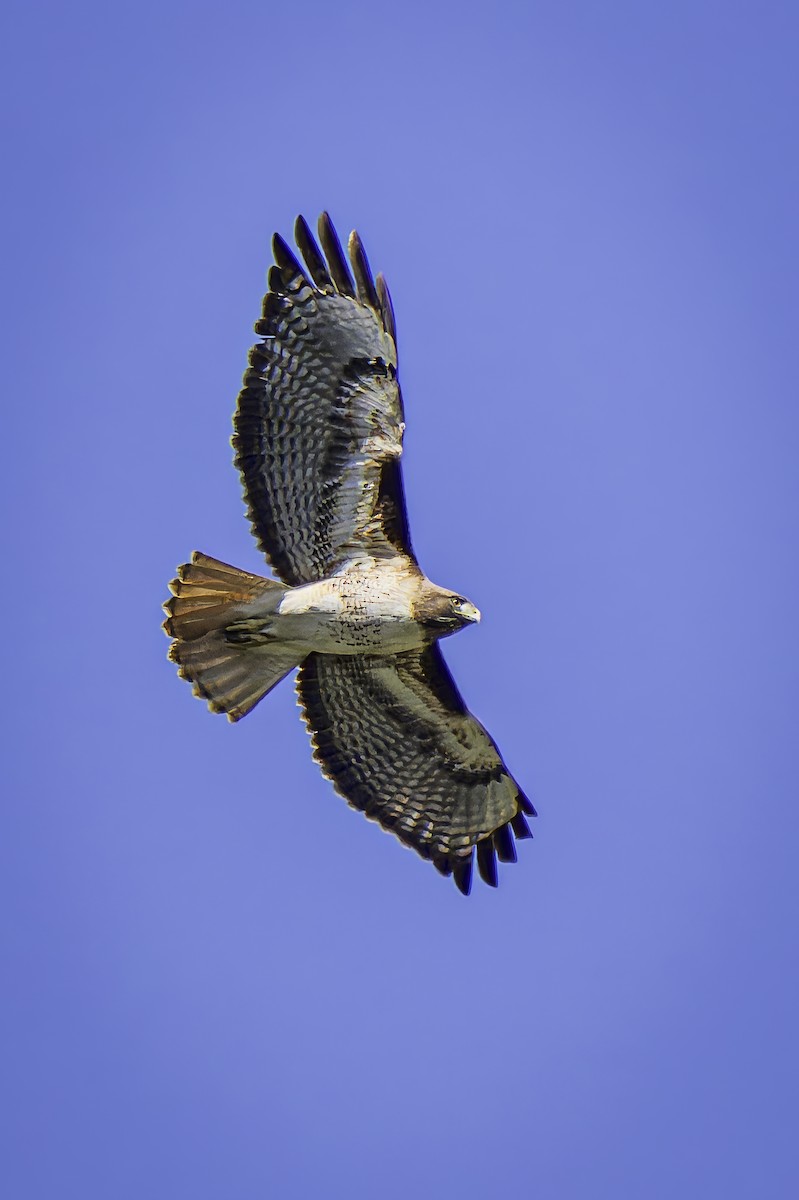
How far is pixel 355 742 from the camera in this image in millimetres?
11812

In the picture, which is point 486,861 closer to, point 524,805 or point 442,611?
point 524,805

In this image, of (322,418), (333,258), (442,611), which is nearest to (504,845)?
(442,611)

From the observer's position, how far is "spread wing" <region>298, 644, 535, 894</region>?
1167 centimetres

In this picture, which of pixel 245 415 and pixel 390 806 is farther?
pixel 390 806

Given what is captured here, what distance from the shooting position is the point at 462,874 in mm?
11906

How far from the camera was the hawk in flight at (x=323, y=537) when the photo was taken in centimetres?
1079

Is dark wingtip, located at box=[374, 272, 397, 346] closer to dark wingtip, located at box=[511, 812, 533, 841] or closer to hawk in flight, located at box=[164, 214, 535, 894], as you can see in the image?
hawk in flight, located at box=[164, 214, 535, 894]

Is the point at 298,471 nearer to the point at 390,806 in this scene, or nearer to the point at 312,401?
the point at 312,401

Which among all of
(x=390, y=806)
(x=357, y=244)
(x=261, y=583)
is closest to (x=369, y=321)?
(x=357, y=244)

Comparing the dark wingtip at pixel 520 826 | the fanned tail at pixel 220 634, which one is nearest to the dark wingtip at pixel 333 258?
the fanned tail at pixel 220 634

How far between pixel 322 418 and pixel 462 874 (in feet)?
10.4

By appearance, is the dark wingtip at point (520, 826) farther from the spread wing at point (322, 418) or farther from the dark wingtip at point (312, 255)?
the dark wingtip at point (312, 255)

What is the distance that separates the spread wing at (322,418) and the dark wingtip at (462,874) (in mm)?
2140

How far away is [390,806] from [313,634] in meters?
1.44
